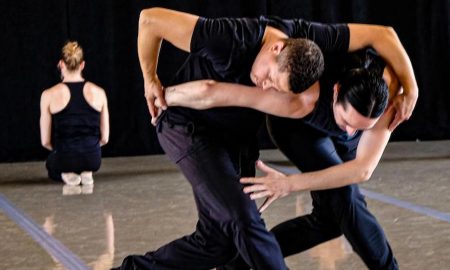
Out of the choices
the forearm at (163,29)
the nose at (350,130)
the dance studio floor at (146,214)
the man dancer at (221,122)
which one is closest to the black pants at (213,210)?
the man dancer at (221,122)

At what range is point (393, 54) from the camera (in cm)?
308

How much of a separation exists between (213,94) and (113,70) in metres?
4.42

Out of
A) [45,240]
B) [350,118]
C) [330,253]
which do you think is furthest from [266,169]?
[45,240]

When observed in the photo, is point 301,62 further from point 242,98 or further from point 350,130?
point 350,130

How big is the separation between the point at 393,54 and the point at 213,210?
791mm

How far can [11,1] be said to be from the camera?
277 inches

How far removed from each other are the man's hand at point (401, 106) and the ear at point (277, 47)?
487mm

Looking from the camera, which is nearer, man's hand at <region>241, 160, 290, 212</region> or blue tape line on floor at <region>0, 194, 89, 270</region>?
man's hand at <region>241, 160, 290, 212</region>

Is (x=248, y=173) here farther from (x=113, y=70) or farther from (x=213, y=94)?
(x=113, y=70)

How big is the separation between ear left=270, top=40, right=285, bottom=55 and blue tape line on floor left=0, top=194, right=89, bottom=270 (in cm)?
134

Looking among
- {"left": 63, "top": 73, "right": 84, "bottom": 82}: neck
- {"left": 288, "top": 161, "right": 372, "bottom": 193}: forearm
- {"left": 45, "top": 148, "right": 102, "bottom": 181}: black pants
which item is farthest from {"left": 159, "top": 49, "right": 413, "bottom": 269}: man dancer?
{"left": 63, "top": 73, "right": 84, "bottom": 82}: neck

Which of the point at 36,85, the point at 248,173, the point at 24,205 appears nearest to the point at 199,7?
the point at 36,85

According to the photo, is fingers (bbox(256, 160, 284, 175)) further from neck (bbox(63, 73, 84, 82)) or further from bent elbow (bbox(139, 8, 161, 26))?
neck (bbox(63, 73, 84, 82))

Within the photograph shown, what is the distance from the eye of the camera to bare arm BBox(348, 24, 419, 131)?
10.1 ft
